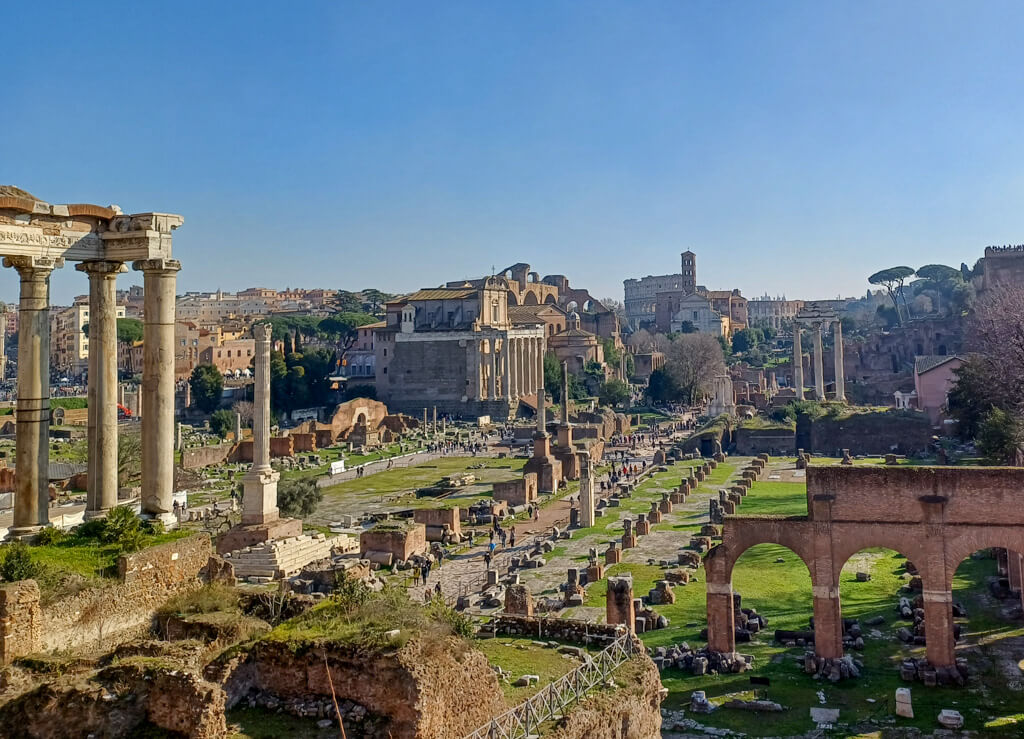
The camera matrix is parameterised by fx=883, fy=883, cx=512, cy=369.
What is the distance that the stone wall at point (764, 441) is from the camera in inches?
1873

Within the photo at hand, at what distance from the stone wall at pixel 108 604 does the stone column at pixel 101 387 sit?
170cm

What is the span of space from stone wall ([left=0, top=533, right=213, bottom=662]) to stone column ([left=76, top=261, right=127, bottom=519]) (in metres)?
1.70

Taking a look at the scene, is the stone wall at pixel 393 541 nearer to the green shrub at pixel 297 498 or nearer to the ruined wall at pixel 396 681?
the green shrub at pixel 297 498

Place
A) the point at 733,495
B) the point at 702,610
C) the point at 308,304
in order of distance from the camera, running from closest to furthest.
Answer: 1. the point at 702,610
2. the point at 733,495
3. the point at 308,304

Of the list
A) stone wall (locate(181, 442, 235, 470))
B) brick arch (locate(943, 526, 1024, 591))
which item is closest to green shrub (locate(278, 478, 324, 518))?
stone wall (locate(181, 442, 235, 470))

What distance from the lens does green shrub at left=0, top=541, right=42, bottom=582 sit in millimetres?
9156

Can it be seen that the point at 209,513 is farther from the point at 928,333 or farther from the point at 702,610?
the point at 928,333

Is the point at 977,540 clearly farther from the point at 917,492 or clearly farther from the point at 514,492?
the point at 514,492

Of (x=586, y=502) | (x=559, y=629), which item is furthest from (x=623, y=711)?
(x=586, y=502)

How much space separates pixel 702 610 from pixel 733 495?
13.6 meters

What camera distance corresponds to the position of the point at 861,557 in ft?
71.9

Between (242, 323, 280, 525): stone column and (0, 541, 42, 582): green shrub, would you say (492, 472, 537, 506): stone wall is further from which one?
(0, 541, 42, 582): green shrub

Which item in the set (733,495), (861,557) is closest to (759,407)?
(733,495)

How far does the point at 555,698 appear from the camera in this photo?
816cm
